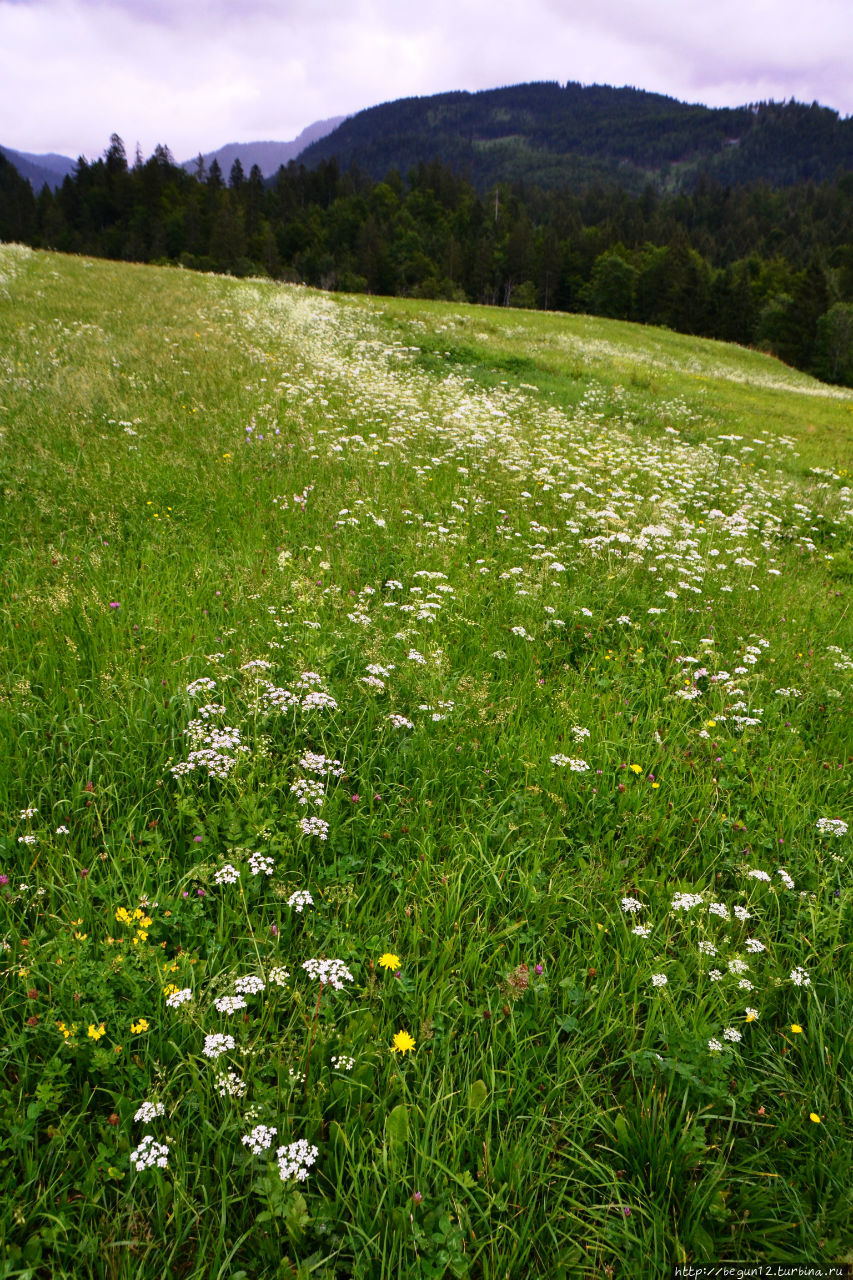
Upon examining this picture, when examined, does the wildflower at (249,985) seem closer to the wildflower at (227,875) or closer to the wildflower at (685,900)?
the wildflower at (227,875)

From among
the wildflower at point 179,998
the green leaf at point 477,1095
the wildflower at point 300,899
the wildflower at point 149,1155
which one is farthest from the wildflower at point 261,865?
the green leaf at point 477,1095

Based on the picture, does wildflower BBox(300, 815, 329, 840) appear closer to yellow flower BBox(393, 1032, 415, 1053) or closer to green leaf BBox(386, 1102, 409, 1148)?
yellow flower BBox(393, 1032, 415, 1053)

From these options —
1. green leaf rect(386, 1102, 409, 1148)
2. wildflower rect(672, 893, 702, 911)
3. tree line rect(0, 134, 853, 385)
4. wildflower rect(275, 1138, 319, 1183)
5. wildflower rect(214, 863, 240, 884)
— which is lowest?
green leaf rect(386, 1102, 409, 1148)

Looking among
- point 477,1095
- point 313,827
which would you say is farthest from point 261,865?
point 477,1095

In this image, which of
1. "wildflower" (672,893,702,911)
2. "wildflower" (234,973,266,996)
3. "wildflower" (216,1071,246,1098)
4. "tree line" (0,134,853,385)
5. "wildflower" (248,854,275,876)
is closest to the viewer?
"wildflower" (216,1071,246,1098)

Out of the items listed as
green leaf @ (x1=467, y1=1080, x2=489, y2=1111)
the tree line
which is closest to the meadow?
green leaf @ (x1=467, y1=1080, x2=489, y2=1111)

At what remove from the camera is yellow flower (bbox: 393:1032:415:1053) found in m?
2.25

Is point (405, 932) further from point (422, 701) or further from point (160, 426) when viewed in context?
point (160, 426)

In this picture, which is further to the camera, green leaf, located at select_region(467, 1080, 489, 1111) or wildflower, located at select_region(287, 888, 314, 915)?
wildflower, located at select_region(287, 888, 314, 915)

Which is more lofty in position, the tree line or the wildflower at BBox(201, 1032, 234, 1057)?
the tree line

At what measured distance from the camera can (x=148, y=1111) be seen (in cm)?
194

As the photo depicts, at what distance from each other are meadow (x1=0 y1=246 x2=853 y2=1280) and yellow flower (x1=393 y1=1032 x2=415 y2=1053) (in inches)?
0.5

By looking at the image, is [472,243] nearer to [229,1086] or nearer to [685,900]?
[685,900]

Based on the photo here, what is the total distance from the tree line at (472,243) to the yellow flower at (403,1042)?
80.6 meters
